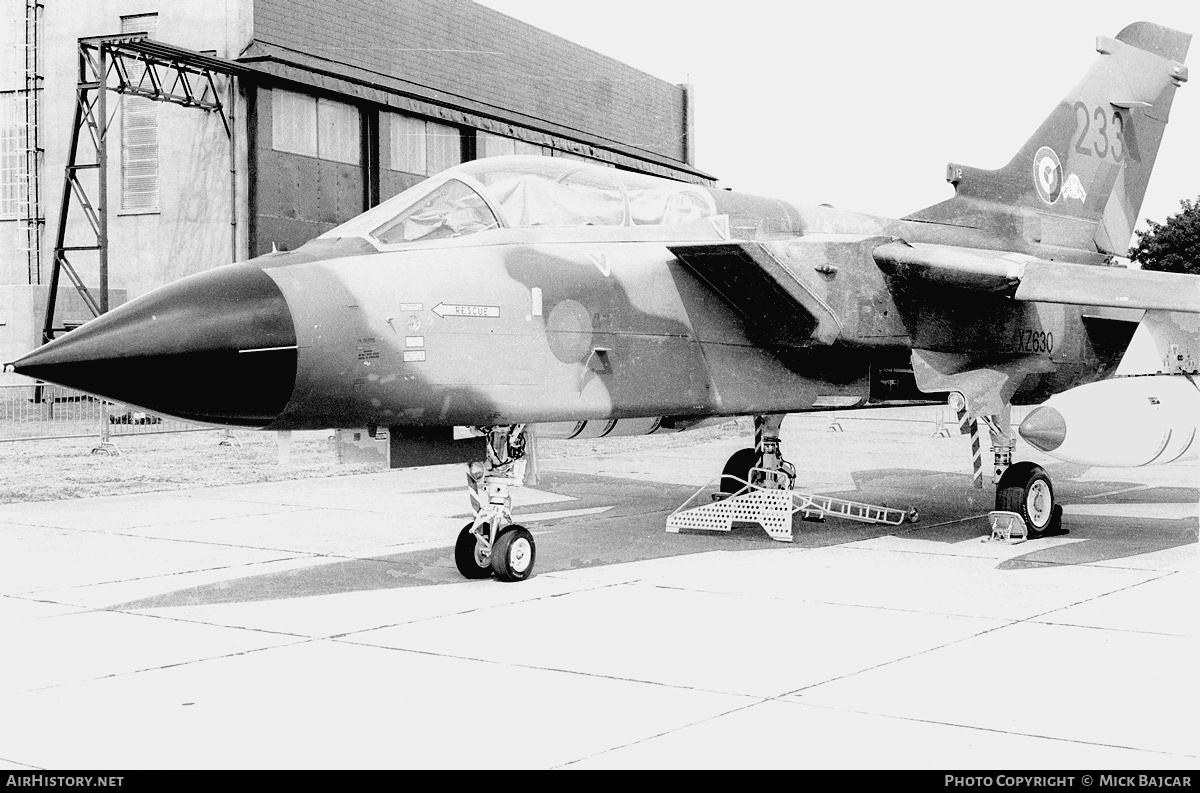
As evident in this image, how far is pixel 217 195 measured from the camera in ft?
96.7

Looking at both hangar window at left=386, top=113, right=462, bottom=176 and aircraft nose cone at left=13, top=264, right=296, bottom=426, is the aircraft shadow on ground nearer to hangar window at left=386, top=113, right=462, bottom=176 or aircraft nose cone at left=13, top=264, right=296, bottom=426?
aircraft nose cone at left=13, top=264, right=296, bottom=426

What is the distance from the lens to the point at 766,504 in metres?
10.0

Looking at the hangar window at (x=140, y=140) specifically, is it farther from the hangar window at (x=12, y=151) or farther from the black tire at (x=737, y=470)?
the black tire at (x=737, y=470)

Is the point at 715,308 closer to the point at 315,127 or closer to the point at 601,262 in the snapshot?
the point at 601,262

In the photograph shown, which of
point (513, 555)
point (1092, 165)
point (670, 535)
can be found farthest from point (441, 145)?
point (513, 555)

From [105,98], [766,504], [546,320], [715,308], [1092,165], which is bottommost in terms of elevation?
[766,504]

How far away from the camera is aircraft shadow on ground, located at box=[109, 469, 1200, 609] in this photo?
25.5 feet

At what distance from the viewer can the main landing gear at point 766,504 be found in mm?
10008

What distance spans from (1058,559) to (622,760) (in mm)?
5742

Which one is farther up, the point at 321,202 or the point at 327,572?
the point at 321,202

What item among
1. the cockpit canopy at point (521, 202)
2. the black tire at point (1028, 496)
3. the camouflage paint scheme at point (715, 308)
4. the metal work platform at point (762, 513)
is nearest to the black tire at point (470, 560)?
the camouflage paint scheme at point (715, 308)

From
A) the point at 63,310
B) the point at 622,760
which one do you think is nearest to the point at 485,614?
the point at 622,760

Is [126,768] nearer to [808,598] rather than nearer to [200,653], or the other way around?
[200,653]

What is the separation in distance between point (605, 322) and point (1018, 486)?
4.07 m
